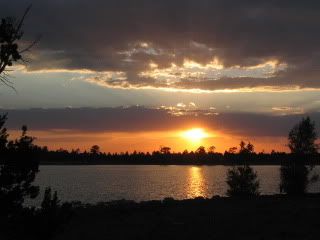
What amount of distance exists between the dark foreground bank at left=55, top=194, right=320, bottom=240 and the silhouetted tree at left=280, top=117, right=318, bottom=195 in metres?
13.4

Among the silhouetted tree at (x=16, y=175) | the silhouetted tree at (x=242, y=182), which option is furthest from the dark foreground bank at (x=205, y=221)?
the silhouetted tree at (x=16, y=175)

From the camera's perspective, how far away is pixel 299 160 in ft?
211

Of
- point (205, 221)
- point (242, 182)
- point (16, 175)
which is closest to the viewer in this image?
point (16, 175)

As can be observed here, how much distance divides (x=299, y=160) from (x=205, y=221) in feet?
90.3

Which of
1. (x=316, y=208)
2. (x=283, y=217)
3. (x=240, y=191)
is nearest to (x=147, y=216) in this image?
(x=283, y=217)

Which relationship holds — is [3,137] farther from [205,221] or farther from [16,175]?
[205,221]

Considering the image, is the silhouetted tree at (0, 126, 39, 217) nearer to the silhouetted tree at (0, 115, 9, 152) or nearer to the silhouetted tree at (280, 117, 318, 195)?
the silhouetted tree at (0, 115, 9, 152)

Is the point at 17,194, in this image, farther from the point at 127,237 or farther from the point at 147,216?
the point at 147,216

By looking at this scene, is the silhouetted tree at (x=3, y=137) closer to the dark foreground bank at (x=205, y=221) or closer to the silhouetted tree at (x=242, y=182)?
the dark foreground bank at (x=205, y=221)

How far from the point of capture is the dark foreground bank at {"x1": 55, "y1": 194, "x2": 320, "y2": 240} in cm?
3541

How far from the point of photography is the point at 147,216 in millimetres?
44219

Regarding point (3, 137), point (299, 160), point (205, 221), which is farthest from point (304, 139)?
point (3, 137)

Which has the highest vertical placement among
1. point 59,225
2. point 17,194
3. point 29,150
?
point 29,150

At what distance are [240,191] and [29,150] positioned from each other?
47.5m
